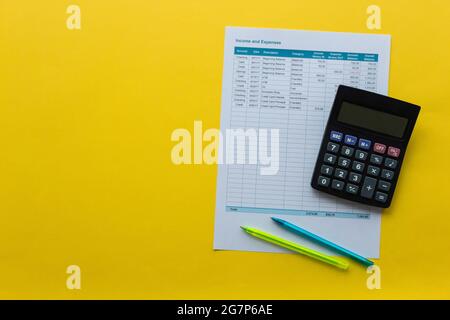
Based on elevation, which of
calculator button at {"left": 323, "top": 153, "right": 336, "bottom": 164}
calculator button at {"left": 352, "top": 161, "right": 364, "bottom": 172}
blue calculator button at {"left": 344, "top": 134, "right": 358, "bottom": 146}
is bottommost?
calculator button at {"left": 352, "top": 161, "right": 364, "bottom": 172}

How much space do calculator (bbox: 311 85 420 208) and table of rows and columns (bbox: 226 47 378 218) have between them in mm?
30

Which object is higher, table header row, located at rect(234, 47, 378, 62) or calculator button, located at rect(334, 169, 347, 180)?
table header row, located at rect(234, 47, 378, 62)

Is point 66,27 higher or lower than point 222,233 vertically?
higher

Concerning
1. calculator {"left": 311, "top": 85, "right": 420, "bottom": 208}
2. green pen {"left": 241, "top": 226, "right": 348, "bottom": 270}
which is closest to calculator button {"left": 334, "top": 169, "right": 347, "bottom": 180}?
calculator {"left": 311, "top": 85, "right": 420, "bottom": 208}

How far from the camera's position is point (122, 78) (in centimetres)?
59

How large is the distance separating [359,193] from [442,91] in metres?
0.20

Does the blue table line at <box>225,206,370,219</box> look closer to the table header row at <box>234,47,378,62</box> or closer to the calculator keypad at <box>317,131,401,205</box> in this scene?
the calculator keypad at <box>317,131,401,205</box>

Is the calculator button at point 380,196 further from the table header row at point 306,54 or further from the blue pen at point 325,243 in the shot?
the table header row at point 306,54

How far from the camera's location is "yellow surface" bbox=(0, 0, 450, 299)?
59cm

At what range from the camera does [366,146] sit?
22.3 inches

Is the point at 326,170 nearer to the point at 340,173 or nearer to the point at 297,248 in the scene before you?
the point at 340,173
